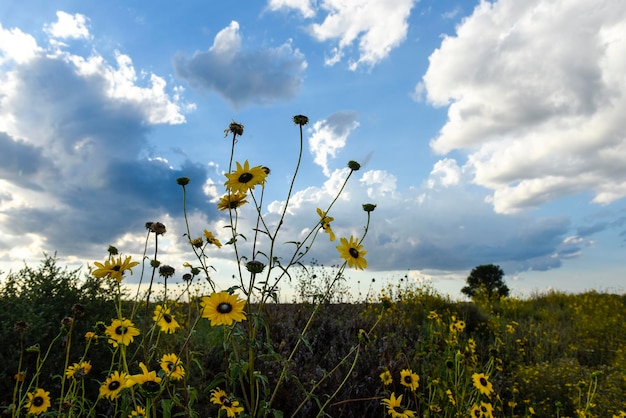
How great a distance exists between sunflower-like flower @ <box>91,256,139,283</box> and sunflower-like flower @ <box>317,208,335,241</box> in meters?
1.14

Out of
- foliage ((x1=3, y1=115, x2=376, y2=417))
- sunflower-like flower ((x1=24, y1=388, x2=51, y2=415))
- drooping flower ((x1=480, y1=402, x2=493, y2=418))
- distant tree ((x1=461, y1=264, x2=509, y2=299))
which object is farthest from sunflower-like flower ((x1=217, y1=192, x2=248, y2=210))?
distant tree ((x1=461, y1=264, x2=509, y2=299))

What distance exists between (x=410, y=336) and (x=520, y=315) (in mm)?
6413

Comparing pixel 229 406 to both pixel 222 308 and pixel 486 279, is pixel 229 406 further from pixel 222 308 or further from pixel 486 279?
pixel 486 279

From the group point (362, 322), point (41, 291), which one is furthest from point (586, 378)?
point (41, 291)

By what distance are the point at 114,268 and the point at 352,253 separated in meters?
1.45

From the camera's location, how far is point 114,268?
2.91 m

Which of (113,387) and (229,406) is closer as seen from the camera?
(229,406)

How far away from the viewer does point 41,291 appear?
4770 millimetres

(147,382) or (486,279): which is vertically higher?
(486,279)

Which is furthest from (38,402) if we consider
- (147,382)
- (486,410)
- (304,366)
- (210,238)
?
(486,410)

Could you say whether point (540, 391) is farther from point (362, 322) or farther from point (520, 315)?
point (520, 315)

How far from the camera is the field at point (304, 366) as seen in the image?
10.7ft

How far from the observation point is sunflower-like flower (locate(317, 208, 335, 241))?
3.03 metres

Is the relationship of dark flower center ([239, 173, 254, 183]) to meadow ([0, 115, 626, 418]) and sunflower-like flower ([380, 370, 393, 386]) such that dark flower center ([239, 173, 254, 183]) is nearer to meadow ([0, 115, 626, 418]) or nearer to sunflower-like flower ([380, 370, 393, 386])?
meadow ([0, 115, 626, 418])
